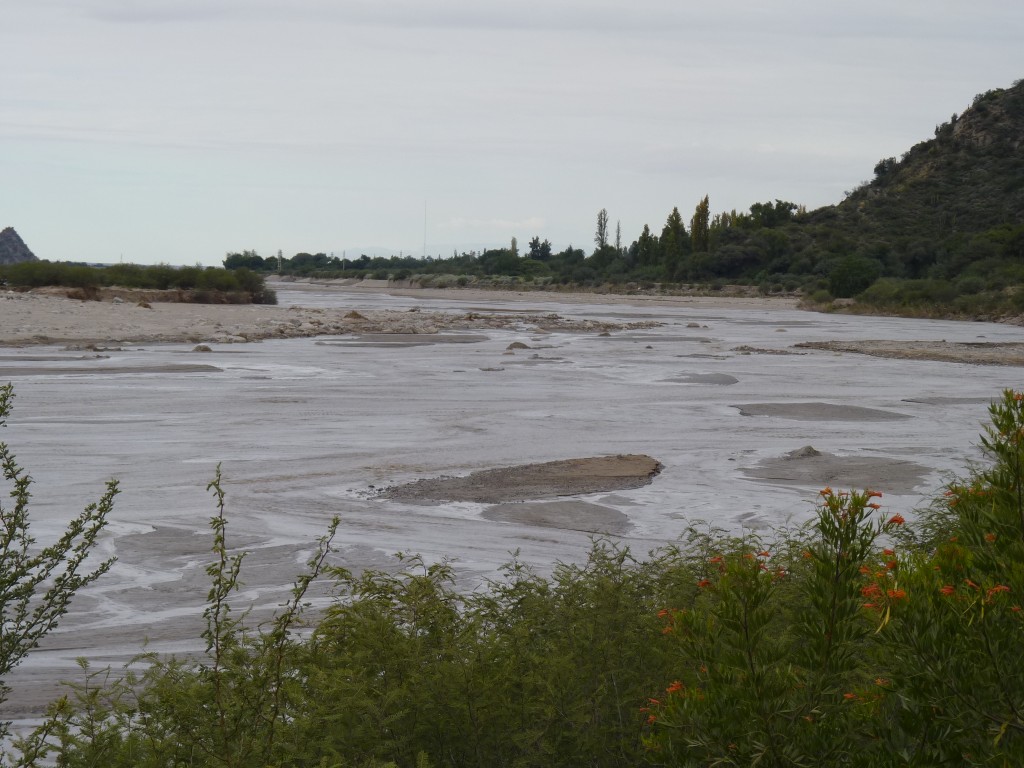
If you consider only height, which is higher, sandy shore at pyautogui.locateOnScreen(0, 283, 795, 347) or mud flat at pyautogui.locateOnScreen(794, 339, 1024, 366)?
sandy shore at pyautogui.locateOnScreen(0, 283, 795, 347)

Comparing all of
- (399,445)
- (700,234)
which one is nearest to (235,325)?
(399,445)

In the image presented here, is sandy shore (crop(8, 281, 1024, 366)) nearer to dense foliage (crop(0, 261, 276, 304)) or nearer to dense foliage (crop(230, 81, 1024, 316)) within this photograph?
dense foliage (crop(0, 261, 276, 304))

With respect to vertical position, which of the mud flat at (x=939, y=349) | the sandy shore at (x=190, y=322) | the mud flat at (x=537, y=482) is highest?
the sandy shore at (x=190, y=322)

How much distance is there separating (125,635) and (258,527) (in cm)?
327

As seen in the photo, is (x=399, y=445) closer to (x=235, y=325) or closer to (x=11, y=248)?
(x=235, y=325)

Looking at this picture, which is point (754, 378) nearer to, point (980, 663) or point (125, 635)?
point (125, 635)

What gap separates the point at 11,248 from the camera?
114000 millimetres

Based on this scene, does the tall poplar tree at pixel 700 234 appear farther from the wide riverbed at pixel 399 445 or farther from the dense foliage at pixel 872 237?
the wide riverbed at pixel 399 445

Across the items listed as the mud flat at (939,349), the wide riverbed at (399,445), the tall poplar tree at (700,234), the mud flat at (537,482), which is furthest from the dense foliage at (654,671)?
the tall poplar tree at (700,234)

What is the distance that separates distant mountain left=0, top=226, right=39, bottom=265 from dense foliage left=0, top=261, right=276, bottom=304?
56.9 metres

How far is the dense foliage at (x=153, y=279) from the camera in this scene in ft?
176

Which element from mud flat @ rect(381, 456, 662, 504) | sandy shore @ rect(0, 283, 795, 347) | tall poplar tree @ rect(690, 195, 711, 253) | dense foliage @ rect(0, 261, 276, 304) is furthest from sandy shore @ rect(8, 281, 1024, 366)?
tall poplar tree @ rect(690, 195, 711, 253)

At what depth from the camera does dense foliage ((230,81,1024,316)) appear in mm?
Result: 80875

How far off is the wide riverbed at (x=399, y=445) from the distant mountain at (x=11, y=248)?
91.6 metres
